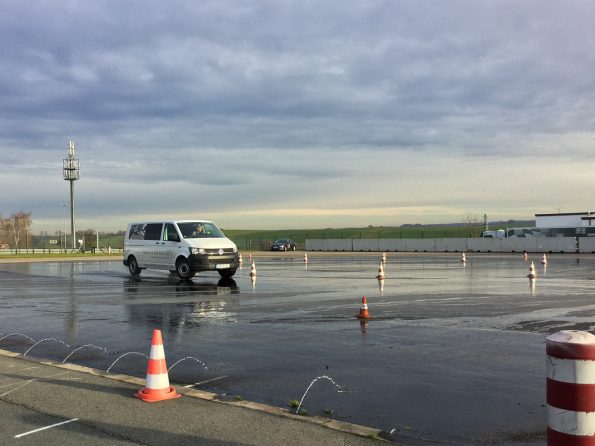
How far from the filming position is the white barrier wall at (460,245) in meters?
51.8

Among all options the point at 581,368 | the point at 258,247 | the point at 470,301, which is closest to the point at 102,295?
the point at 470,301

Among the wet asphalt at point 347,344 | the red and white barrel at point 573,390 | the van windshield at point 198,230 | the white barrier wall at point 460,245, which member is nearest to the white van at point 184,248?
the van windshield at point 198,230

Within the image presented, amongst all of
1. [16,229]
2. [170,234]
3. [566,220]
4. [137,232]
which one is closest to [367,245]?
[566,220]

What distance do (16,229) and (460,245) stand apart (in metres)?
85.0

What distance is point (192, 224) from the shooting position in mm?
21781

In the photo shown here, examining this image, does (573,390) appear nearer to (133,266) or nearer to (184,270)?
(184,270)

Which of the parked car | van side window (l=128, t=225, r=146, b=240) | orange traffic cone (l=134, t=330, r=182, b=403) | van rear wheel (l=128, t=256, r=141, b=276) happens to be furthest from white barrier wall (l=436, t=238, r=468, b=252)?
orange traffic cone (l=134, t=330, r=182, b=403)

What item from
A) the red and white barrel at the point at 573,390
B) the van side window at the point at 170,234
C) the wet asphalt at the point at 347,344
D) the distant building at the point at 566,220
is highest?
the distant building at the point at 566,220

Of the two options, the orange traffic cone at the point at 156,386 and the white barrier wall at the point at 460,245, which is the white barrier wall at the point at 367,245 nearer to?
the white barrier wall at the point at 460,245

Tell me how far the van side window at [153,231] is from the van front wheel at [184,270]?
1767 mm

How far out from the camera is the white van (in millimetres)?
20656

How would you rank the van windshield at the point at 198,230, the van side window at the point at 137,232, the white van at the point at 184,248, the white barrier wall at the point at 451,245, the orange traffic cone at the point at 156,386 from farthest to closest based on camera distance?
the white barrier wall at the point at 451,245
the van side window at the point at 137,232
the van windshield at the point at 198,230
the white van at the point at 184,248
the orange traffic cone at the point at 156,386


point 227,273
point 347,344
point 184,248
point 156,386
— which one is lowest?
point 347,344

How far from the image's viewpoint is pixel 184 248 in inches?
823
